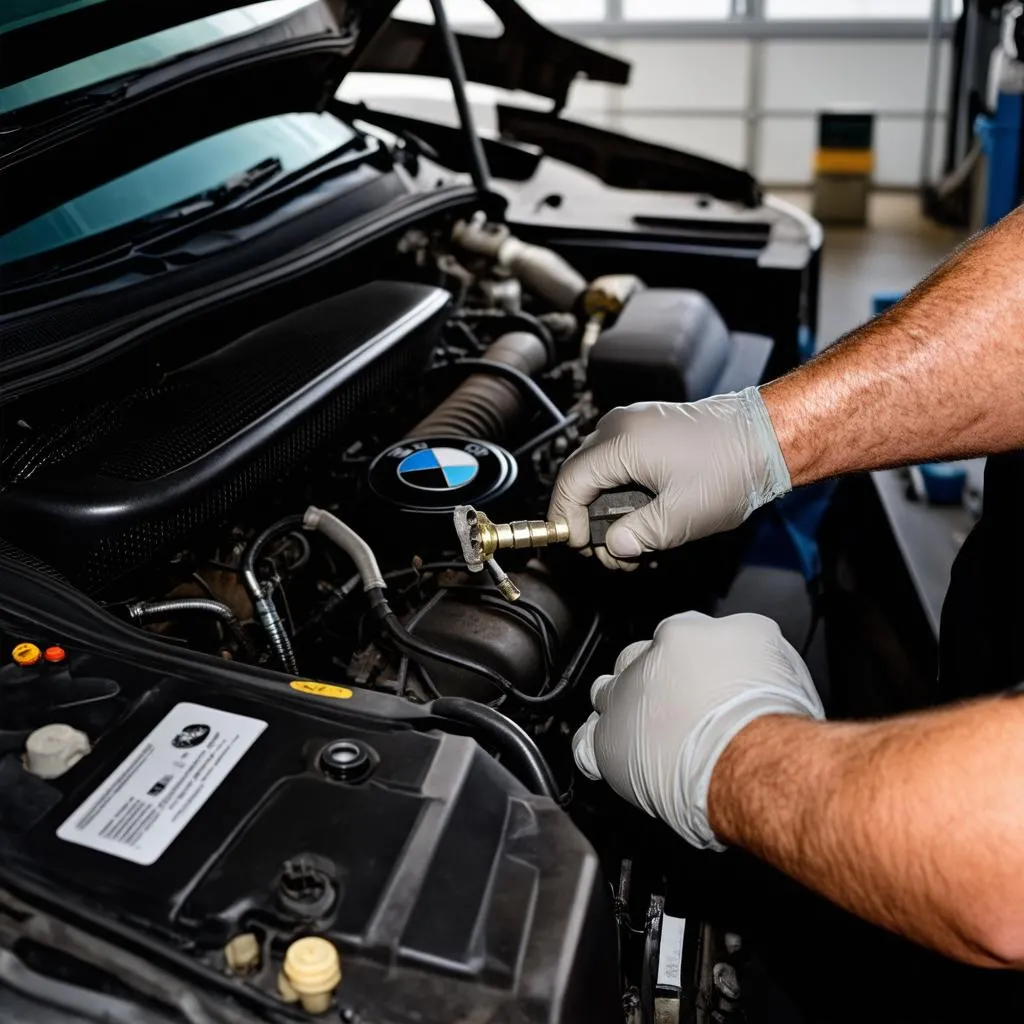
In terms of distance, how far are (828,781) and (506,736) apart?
274mm

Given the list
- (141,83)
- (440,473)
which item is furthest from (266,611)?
(141,83)

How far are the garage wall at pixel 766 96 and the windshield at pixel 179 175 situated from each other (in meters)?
5.11

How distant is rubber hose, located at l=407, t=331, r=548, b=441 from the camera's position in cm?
161

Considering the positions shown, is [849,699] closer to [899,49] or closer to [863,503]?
[863,503]

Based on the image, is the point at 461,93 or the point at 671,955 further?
the point at 461,93

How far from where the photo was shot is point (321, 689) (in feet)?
3.22

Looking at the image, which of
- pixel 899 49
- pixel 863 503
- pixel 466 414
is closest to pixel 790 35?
pixel 899 49

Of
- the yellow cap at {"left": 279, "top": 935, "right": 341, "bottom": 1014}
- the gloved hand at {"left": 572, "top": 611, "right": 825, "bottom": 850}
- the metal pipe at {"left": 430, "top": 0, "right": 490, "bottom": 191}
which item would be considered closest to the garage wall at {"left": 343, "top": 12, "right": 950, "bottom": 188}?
the metal pipe at {"left": 430, "top": 0, "right": 490, "bottom": 191}

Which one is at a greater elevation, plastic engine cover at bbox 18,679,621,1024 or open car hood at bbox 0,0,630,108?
open car hood at bbox 0,0,630,108

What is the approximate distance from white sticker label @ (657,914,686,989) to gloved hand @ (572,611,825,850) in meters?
0.21

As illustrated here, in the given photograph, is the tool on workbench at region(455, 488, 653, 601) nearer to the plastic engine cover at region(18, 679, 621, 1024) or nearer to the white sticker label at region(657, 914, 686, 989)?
the plastic engine cover at region(18, 679, 621, 1024)

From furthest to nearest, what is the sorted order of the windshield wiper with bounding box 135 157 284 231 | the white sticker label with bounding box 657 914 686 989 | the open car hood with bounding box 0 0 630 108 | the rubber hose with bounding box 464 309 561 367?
the rubber hose with bounding box 464 309 561 367, the windshield wiper with bounding box 135 157 284 231, the open car hood with bounding box 0 0 630 108, the white sticker label with bounding box 657 914 686 989

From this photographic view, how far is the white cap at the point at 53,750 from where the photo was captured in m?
0.87

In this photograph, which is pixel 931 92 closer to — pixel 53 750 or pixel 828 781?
pixel 828 781
